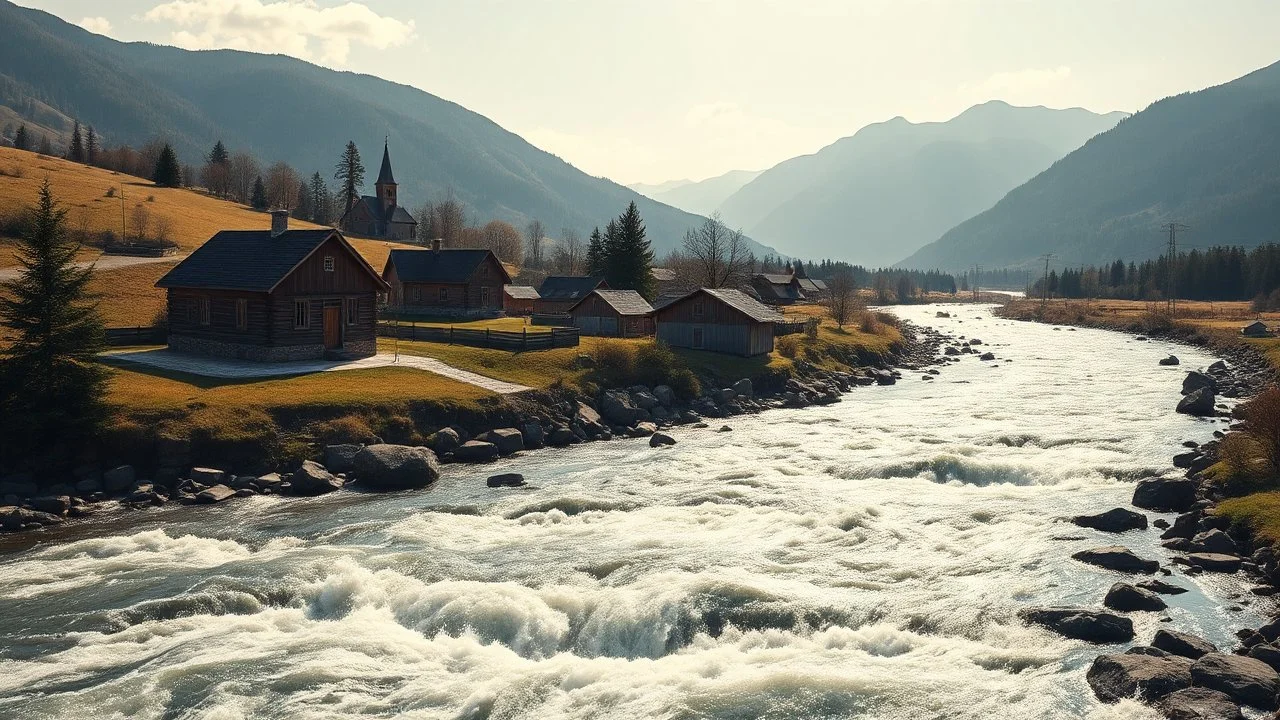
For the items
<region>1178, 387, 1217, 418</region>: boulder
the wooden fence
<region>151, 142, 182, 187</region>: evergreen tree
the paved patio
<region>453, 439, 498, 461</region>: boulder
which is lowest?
<region>453, 439, 498, 461</region>: boulder

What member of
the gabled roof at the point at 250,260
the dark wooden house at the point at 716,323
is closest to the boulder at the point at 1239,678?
the gabled roof at the point at 250,260

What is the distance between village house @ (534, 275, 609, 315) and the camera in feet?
282

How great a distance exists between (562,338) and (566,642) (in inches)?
1453

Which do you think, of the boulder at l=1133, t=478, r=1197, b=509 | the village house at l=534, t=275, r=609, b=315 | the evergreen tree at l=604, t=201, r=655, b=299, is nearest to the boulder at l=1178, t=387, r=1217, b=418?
the boulder at l=1133, t=478, r=1197, b=509

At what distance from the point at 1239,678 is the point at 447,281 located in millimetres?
68423

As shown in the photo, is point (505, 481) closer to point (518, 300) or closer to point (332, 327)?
point (332, 327)

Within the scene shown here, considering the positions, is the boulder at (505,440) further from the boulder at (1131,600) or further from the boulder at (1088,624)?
the boulder at (1131,600)

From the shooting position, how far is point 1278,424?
30734mm

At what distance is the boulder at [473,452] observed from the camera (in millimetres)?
39312

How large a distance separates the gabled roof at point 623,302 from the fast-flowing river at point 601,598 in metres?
33.3

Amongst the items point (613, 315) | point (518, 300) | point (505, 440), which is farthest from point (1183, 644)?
point (518, 300)

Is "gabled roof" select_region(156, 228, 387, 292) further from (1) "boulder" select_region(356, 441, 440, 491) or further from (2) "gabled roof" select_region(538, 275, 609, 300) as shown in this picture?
(2) "gabled roof" select_region(538, 275, 609, 300)

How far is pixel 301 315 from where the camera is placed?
4900cm

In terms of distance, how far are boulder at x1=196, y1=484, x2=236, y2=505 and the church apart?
118m
